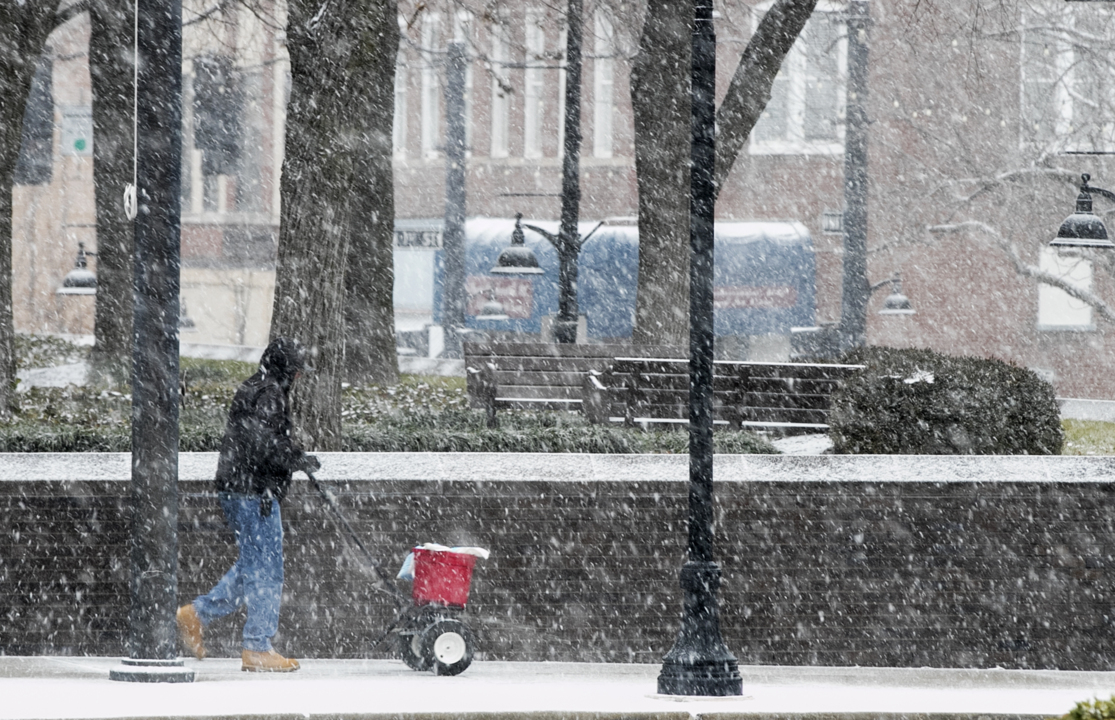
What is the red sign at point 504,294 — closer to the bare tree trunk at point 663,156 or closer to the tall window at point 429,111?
the tall window at point 429,111

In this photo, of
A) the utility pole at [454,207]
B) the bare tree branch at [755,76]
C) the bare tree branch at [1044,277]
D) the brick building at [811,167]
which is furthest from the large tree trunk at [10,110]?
the bare tree branch at [1044,277]

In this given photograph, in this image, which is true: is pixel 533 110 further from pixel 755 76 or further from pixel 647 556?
pixel 647 556

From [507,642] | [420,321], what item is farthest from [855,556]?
[420,321]

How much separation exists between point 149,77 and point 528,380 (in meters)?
8.55

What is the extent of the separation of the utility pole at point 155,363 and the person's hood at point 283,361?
0.67m

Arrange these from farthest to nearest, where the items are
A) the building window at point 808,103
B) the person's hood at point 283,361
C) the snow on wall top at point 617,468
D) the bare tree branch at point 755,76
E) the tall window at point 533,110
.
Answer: the tall window at point 533,110, the building window at point 808,103, the bare tree branch at point 755,76, the snow on wall top at point 617,468, the person's hood at point 283,361

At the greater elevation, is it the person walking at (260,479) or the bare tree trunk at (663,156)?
the bare tree trunk at (663,156)

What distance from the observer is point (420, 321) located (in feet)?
134

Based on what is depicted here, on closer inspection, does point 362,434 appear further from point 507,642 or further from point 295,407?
point 507,642

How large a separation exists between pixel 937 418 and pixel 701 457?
4391 millimetres

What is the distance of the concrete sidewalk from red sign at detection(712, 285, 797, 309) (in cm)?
2502

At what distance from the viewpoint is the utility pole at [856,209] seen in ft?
77.9

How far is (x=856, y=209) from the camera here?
24.3 metres

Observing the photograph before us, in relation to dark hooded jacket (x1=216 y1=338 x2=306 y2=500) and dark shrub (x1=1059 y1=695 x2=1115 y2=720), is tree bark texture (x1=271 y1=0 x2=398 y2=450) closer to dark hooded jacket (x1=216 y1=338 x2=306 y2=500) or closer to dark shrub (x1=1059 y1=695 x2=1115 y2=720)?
dark hooded jacket (x1=216 y1=338 x2=306 y2=500)
